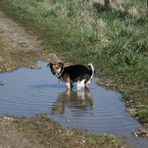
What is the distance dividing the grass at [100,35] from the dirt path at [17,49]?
1.41 ft

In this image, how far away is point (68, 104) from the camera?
11836 millimetres

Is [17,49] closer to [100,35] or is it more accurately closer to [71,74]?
[100,35]

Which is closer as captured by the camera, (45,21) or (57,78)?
(57,78)

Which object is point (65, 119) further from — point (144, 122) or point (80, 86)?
point (80, 86)

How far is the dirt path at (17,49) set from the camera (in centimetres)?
1632

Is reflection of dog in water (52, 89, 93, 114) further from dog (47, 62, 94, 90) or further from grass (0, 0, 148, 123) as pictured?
grass (0, 0, 148, 123)

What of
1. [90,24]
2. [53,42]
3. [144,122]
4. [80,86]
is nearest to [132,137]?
[144,122]

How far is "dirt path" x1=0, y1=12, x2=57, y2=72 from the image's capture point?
53.5 ft

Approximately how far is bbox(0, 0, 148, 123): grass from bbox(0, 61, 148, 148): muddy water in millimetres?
446

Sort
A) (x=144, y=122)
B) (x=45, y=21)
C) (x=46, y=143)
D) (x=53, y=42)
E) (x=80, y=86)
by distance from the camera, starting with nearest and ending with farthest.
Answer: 1. (x=46, y=143)
2. (x=144, y=122)
3. (x=80, y=86)
4. (x=53, y=42)
5. (x=45, y=21)

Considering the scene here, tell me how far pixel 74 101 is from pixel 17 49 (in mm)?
7545

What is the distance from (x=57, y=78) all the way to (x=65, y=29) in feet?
27.6

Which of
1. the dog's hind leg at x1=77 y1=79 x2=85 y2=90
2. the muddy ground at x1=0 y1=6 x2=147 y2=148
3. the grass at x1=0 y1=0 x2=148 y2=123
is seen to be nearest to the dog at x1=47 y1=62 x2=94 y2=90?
the dog's hind leg at x1=77 y1=79 x2=85 y2=90

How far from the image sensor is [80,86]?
1320 centimetres
